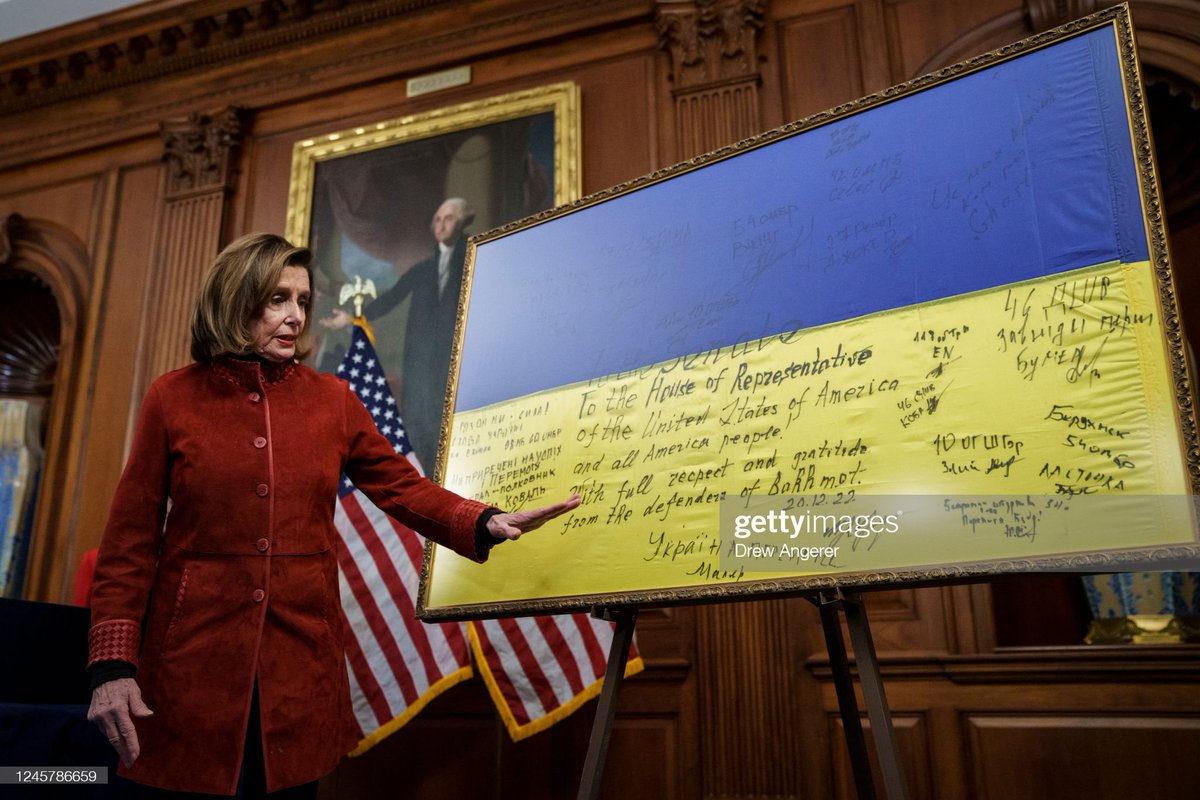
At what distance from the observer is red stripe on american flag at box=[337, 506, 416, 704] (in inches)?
149

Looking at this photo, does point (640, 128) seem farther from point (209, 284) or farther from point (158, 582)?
point (158, 582)

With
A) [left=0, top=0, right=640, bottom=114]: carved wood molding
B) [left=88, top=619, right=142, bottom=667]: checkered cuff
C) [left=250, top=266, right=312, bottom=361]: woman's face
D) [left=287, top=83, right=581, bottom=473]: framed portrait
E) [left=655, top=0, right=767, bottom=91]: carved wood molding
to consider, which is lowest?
[left=88, top=619, right=142, bottom=667]: checkered cuff

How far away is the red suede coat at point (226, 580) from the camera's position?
1938 millimetres

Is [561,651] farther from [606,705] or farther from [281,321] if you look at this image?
[281,321]

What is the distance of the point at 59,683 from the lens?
3371 millimetres

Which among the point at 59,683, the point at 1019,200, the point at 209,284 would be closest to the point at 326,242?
the point at 59,683

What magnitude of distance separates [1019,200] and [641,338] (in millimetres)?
967

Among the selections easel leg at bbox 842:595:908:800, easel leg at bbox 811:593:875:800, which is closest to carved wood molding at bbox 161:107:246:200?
easel leg at bbox 811:593:875:800

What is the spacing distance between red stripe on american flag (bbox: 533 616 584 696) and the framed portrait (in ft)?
4.20

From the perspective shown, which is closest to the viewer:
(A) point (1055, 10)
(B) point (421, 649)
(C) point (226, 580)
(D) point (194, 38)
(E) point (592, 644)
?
(C) point (226, 580)

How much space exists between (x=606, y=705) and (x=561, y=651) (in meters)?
1.55

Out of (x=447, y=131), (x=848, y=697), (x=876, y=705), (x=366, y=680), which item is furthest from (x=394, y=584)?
(x=447, y=131)

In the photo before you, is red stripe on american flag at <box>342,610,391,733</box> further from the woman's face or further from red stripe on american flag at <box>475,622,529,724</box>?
the woman's face

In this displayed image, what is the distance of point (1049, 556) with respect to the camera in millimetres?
1778
